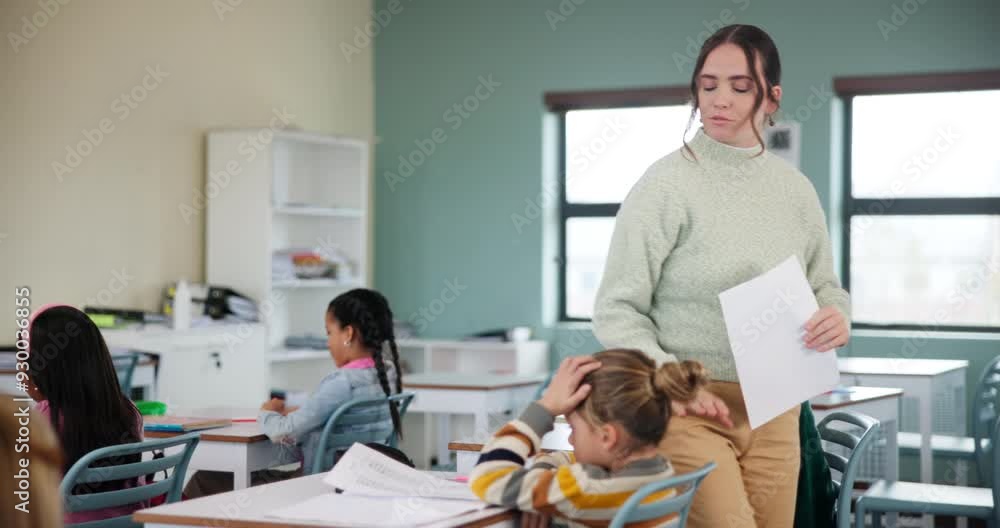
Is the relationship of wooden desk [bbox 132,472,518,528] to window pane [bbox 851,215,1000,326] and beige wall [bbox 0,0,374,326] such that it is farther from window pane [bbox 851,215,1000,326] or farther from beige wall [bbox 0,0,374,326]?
window pane [bbox 851,215,1000,326]

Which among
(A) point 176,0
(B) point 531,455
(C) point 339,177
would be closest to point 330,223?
(C) point 339,177

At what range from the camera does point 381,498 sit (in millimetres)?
1947

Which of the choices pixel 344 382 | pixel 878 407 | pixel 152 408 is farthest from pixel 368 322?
pixel 878 407

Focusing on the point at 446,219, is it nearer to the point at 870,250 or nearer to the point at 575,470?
the point at 870,250

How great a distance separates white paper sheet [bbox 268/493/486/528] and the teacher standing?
360mm

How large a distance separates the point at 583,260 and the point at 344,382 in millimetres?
3495

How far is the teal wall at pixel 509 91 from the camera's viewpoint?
247 inches

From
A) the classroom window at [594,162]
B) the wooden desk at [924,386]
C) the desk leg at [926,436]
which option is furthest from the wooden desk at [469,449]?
the classroom window at [594,162]

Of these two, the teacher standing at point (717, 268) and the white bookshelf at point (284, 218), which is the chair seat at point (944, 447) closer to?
the white bookshelf at point (284, 218)

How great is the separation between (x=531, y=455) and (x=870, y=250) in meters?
4.89

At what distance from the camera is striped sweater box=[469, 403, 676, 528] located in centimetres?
185

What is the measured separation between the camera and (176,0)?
19.1 feet

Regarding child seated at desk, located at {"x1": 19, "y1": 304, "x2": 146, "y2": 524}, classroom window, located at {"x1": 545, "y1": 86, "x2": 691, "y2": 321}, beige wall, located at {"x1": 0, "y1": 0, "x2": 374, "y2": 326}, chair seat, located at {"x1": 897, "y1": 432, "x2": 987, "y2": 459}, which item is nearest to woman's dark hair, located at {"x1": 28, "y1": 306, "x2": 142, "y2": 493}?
child seated at desk, located at {"x1": 19, "y1": 304, "x2": 146, "y2": 524}

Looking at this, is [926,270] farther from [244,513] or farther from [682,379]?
[244,513]
